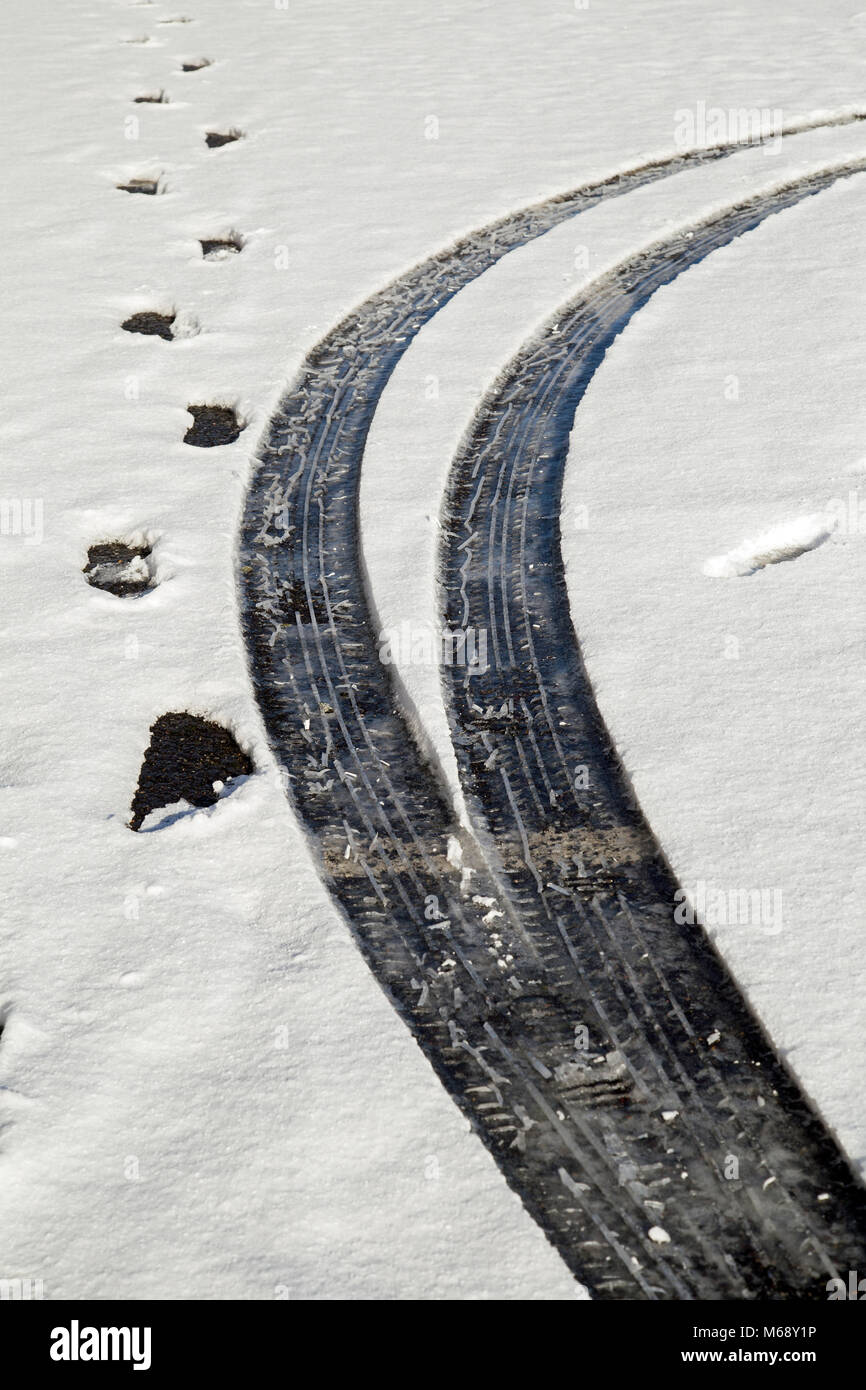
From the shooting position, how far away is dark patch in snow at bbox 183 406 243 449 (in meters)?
5.29

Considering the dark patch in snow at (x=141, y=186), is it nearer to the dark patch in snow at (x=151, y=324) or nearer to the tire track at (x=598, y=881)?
the dark patch in snow at (x=151, y=324)

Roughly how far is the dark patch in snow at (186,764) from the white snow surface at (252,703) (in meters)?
0.06

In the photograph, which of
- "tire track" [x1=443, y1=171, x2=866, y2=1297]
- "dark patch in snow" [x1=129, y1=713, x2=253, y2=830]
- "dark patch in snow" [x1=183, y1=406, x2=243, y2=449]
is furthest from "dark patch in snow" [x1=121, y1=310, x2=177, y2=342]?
"dark patch in snow" [x1=129, y1=713, x2=253, y2=830]

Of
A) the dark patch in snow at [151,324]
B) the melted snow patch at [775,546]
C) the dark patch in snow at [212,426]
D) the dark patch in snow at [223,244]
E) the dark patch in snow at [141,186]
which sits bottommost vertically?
the melted snow patch at [775,546]

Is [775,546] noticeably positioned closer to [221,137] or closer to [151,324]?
[151,324]

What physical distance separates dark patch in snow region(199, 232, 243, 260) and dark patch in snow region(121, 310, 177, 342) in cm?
85

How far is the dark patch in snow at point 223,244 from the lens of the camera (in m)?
7.09

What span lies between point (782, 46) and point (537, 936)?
9742 millimetres

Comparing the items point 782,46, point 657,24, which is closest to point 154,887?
point 782,46

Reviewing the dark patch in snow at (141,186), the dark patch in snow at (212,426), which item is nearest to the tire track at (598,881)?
the dark patch in snow at (212,426)

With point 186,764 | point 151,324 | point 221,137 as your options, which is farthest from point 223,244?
point 186,764

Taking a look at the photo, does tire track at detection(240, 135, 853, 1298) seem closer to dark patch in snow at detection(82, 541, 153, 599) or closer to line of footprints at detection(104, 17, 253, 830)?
line of footprints at detection(104, 17, 253, 830)

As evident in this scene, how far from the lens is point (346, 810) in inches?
133

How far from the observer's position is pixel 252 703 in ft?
12.2
